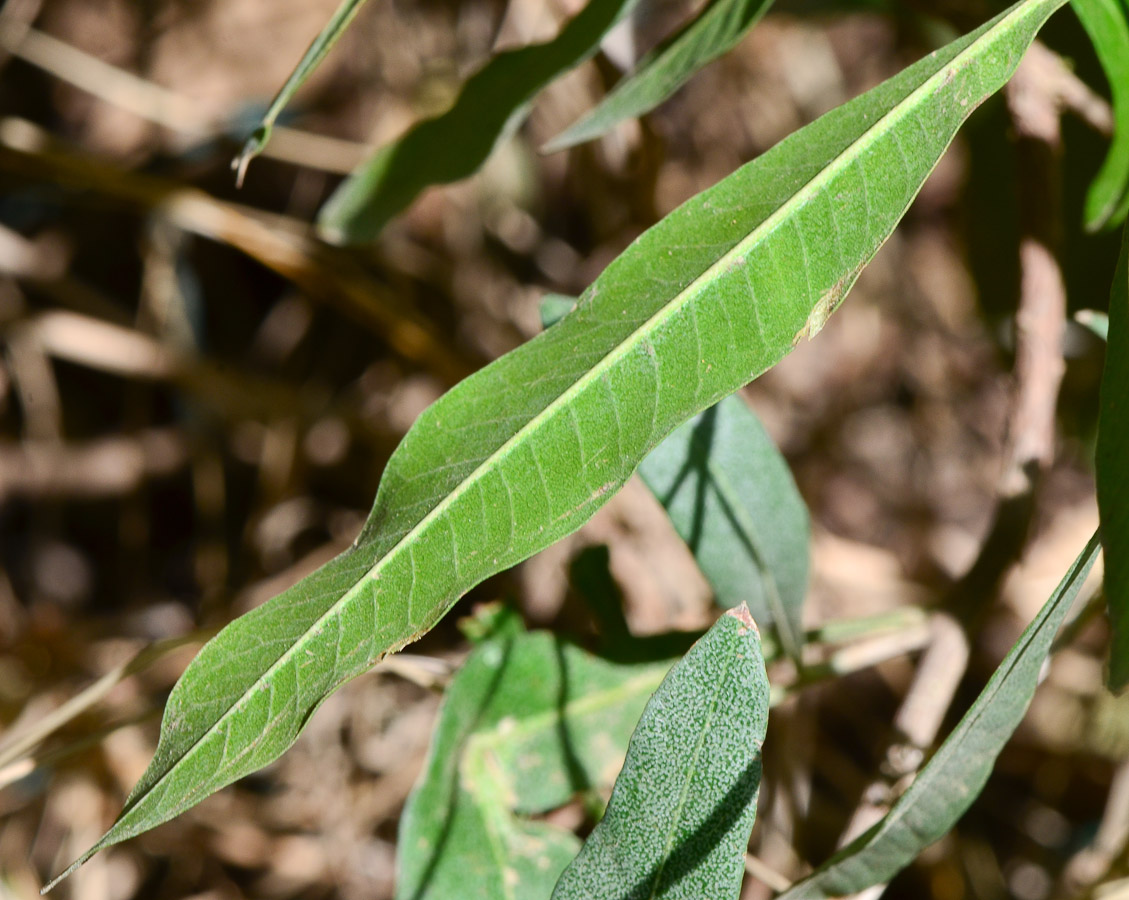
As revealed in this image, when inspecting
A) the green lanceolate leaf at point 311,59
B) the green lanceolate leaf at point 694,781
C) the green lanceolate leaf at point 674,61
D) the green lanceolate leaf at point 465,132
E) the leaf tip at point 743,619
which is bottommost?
the green lanceolate leaf at point 694,781

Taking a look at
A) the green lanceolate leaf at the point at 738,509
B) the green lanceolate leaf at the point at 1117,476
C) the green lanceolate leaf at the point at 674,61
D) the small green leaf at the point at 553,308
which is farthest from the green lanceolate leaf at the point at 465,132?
the green lanceolate leaf at the point at 1117,476

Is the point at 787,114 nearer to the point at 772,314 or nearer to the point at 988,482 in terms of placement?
Result: the point at 988,482

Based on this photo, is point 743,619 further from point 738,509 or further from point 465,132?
point 465,132

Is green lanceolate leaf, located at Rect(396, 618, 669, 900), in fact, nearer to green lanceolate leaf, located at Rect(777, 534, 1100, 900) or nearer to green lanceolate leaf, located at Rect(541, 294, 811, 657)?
green lanceolate leaf, located at Rect(541, 294, 811, 657)

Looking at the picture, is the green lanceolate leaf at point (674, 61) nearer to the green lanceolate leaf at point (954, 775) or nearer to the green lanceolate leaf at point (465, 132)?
the green lanceolate leaf at point (465, 132)

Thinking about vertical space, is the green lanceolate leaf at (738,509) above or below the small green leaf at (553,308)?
below
